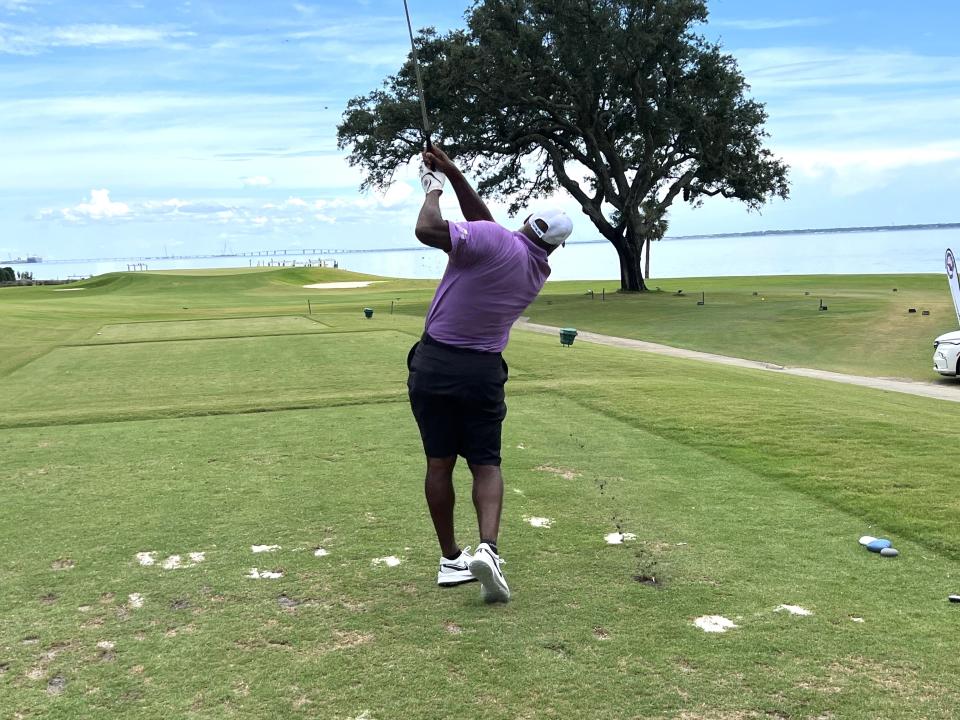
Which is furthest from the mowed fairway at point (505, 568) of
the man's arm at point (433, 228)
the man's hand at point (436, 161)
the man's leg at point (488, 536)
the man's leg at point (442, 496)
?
the man's hand at point (436, 161)

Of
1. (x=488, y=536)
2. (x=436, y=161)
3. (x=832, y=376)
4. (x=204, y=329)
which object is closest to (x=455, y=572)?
(x=488, y=536)

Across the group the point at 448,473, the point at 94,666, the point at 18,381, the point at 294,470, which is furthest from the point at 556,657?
the point at 18,381

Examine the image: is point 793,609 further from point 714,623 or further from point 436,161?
point 436,161

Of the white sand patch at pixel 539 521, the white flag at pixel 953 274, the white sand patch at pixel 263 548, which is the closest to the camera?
the white sand patch at pixel 263 548

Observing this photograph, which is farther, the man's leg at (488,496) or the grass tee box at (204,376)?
the grass tee box at (204,376)

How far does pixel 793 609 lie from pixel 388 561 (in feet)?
7.53

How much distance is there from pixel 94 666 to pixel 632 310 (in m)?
36.4

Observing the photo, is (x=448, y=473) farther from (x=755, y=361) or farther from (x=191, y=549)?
(x=755, y=361)

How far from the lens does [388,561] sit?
4.97 m

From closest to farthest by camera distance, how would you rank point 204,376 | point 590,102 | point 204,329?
point 204,376
point 204,329
point 590,102

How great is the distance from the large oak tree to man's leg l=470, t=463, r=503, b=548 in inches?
1470

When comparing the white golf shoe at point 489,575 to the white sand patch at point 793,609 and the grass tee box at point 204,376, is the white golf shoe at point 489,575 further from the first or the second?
the grass tee box at point 204,376

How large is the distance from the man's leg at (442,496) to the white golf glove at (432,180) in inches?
59.9

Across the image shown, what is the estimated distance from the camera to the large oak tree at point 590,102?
3981 cm
